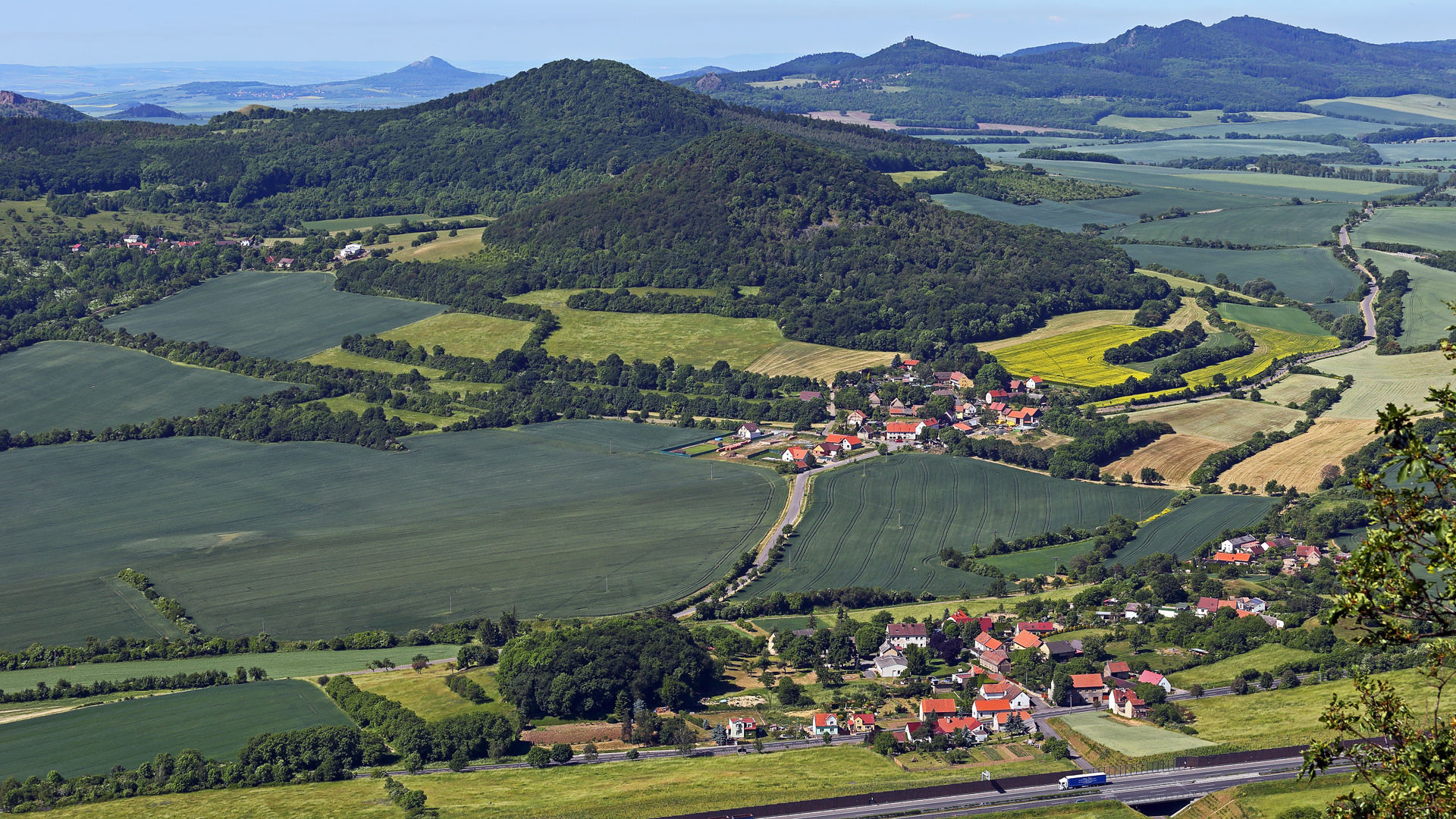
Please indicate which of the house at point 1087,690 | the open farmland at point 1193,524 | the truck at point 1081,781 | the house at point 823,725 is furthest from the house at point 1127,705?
the open farmland at point 1193,524

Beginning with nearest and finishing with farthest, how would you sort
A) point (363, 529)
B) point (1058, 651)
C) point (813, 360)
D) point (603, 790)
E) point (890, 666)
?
point (603, 790)
point (1058, 651)
point (890, 666)
point (363, 529)
point (813, 360)

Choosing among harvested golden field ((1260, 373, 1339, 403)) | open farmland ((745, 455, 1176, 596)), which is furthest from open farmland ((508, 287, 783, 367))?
harvested golden field ((1260, 373, 1339, 403))

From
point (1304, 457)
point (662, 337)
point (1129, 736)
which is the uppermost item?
point (662, 337)

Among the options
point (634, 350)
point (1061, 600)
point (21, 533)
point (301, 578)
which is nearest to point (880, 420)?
point (634, 350)

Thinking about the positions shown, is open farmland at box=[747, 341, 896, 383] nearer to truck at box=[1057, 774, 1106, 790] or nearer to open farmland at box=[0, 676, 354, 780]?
open farmland at box=[0, 676, 354, 780]

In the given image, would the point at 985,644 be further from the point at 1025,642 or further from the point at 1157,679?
the point at 1157,679

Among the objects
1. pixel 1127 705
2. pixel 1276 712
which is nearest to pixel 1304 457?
pixel 1276 712
